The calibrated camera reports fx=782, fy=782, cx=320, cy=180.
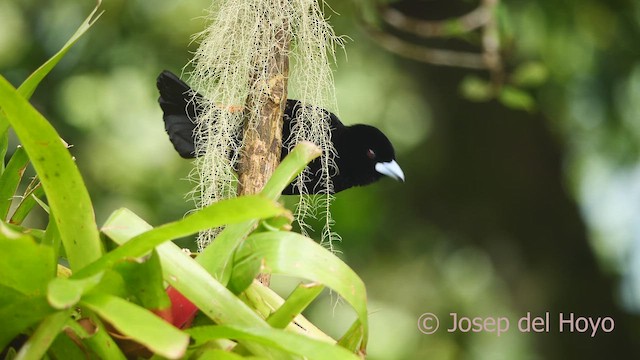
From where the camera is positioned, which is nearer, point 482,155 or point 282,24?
point 282,24

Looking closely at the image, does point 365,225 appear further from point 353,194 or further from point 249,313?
point 249,313

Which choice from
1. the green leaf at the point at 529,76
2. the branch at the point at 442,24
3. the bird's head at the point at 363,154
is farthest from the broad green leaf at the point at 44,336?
the green leaf at the point at 529,76

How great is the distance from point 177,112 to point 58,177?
0.50 metres

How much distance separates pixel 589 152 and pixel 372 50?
0.68 metres

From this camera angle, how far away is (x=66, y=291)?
1.32 feet

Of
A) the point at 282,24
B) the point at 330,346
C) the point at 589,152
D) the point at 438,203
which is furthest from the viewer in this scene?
the point at 438,203

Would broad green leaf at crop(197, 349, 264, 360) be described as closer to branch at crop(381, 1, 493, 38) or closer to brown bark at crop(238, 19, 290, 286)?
brown bark at crop(238, 19, 290, 286)

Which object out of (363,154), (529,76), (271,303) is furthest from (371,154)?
(529,76)

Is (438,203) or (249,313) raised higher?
(438,203)

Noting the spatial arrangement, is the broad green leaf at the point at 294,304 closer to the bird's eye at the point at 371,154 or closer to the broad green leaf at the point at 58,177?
the broad green leaf at the point at 58,177

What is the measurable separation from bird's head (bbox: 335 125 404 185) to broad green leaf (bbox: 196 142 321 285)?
446 mm

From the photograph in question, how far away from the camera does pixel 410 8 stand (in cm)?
236

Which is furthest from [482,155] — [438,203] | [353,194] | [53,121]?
[53,121]

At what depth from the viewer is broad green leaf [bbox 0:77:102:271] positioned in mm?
452
